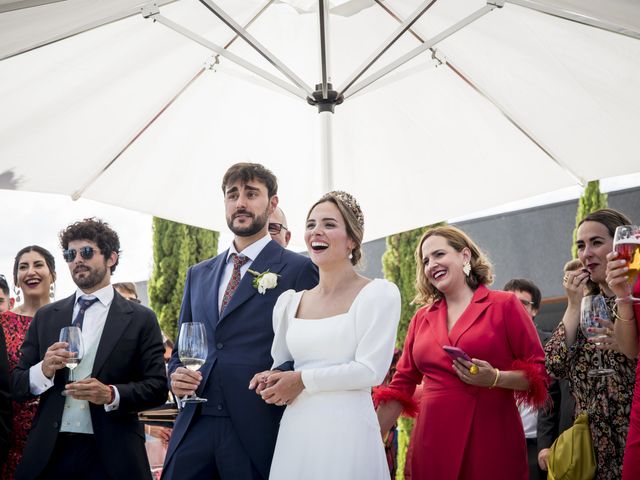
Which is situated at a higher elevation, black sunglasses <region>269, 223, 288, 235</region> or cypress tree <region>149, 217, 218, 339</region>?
cypress tree <region>149, 217, 218, 339</region>

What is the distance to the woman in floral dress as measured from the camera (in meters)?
4.05

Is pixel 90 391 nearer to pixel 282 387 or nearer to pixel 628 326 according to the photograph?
pixel 282 387

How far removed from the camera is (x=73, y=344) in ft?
13.4

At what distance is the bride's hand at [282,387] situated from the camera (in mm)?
3488

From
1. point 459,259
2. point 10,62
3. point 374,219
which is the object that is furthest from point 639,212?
point 10,62

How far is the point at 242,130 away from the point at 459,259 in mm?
2768

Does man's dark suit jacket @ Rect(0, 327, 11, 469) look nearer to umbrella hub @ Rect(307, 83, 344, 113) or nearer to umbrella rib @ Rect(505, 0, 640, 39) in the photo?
umbrella hub @ Rect(307, 83, 344, 113)

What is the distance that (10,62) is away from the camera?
5098 millimetres

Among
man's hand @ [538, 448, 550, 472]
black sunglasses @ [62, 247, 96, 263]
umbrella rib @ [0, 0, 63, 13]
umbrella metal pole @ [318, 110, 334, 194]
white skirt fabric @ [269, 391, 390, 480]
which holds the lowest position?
man's hand @ [538, 448, 550, 472]

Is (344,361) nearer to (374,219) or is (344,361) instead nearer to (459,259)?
(459,259)

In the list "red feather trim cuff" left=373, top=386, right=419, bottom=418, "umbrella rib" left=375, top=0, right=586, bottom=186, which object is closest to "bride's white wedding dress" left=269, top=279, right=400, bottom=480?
"red feather trim cuff" left=373, top=386, right=419, bottom=418

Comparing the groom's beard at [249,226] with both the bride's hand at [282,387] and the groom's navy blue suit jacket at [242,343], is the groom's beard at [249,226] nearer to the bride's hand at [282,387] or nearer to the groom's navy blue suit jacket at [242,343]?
the groom's navy blue suit jacket at [242,343]

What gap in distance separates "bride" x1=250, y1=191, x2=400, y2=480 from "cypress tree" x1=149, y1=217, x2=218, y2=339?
10905 mm

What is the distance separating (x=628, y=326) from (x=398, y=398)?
1.48m
